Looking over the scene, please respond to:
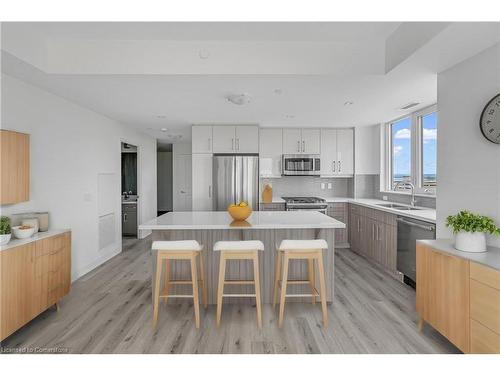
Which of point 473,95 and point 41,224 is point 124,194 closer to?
point 41,224

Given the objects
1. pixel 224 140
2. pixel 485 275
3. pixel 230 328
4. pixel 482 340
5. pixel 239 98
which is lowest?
pixel 230 328

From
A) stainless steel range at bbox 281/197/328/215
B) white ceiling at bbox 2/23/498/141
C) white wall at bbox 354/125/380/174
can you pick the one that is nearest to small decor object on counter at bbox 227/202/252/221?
white ceiling at bbox 2/23/498/141

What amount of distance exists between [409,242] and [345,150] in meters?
2.63

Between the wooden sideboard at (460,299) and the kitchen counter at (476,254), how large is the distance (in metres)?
0.02

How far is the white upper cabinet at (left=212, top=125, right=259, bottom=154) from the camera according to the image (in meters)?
5.23

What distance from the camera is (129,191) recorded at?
6219 millimetres

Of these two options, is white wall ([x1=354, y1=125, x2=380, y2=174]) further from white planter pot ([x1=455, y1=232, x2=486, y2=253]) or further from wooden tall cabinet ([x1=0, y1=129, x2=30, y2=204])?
wooden tall cabinet ([x1=0, y1=129, x2=30, y2=204])

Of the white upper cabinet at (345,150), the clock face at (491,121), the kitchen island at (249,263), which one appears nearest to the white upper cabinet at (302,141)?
the white upper cabinet at (345,150)

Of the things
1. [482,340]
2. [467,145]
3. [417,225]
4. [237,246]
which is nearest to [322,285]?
[237,246]

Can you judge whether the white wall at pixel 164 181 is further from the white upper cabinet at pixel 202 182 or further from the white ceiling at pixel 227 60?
the white ceiling at pixel 227 60

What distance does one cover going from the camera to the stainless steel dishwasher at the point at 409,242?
3207mm

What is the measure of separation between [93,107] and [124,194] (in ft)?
8.49

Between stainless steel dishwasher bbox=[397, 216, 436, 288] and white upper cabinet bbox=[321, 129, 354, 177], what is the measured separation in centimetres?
213

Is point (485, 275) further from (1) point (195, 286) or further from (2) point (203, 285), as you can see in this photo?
(2) point (203, 285)
